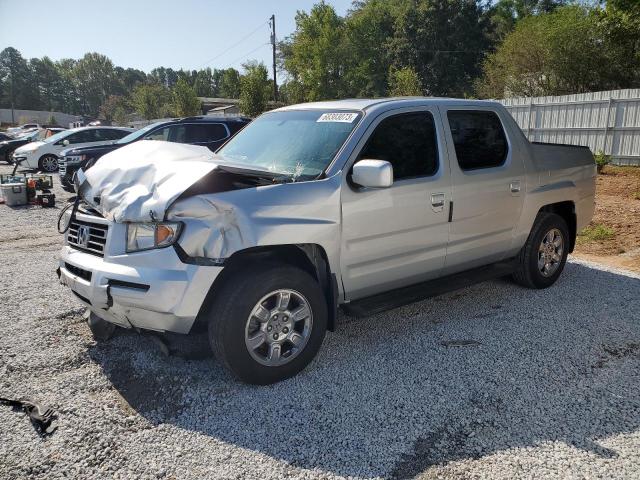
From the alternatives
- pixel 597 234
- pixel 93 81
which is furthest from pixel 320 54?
pixel 93 81

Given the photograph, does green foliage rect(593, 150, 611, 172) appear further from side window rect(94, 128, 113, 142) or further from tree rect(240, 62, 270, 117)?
tree rect(240, 62, 270, 117)

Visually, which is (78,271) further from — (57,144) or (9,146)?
(9,146)

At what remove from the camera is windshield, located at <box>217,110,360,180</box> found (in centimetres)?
371

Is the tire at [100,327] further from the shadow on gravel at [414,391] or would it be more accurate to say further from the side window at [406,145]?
the side window at [406,145]

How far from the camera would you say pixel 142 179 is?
130 inches

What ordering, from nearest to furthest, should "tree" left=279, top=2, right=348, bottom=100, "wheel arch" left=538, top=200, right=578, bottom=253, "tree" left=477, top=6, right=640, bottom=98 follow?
"wheel arch" left=538, top=200, right=578, bottom=253, "tree" left=477, top=6, right=640, bottom=98, "tree" left=279, top=2, right=348, bottom=100

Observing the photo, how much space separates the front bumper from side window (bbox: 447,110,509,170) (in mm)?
Result: 2492

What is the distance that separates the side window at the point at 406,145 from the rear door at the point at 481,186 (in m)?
0.21

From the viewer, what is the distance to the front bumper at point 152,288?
2.98 m

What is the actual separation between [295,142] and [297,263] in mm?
1027

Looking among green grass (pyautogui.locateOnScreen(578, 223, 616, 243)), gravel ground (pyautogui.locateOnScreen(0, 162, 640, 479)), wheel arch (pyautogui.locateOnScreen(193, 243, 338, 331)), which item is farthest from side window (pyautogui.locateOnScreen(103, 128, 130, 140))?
wheel arch (pyautogui.locateOnScreen(193, 243, 338, 331))

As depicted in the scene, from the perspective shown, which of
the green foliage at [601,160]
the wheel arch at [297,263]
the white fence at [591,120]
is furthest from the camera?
the white fence at [591,120]

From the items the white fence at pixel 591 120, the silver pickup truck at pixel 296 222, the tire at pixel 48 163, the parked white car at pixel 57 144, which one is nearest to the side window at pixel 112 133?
the parked white car at pixel 57 144

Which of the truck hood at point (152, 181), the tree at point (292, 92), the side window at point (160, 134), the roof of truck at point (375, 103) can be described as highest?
the tree at point (292, 92)
